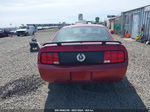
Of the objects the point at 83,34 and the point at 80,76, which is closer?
the point at 80,76

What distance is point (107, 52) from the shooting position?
2.83 meters

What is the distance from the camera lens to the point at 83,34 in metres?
3.81

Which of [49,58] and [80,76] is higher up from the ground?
[49,58]

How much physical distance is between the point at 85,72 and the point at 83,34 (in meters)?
1.34

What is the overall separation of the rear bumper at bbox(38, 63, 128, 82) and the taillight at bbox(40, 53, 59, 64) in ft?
0.30

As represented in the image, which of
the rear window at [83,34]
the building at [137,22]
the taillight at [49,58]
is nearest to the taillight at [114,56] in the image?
the rear window at [83,34]

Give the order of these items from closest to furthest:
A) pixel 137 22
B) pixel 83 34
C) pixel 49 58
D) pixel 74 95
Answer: pixel 49 58
pixel 74 95
pixel 83 34
pixel 137 22

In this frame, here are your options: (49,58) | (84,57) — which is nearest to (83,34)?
(84,57)

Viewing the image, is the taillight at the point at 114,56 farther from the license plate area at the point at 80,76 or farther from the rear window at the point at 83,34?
the rear window at the point at 83,34

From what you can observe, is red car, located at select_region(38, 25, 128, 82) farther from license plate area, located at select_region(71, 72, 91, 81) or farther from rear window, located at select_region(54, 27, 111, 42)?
rear window, located at select_region(54, 27, 111, 42)

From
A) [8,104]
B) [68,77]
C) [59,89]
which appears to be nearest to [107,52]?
[68,77]

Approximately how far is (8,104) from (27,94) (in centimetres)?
48

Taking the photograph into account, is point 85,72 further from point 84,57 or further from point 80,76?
point 84,57

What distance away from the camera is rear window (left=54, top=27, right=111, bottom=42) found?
3637 mm
